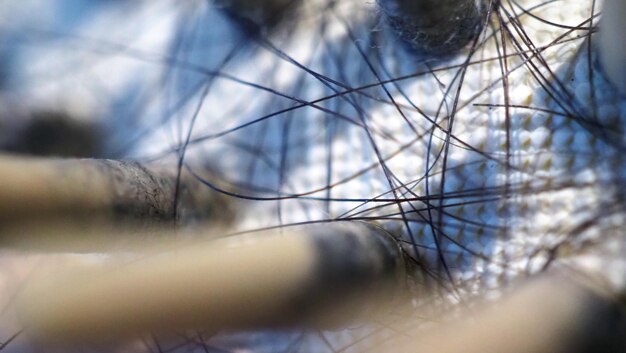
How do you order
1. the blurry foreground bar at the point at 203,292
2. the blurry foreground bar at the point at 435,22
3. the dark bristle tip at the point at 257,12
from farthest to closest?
1. the dark bristle tip at the point at 257,12
2. the blurry foreground bar at the point at 435,22
3. the blurry foreground bar at the point at 203,292

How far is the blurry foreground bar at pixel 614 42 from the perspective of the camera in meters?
0.33

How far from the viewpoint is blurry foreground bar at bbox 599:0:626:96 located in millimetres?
332

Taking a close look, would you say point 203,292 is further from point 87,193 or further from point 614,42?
point 614,42

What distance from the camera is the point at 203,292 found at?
0.25m

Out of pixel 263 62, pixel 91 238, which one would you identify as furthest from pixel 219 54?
pixel 91 238

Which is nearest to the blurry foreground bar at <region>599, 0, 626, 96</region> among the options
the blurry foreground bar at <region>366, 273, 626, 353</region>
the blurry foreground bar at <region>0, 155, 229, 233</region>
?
the blurry foreground bar at <region>366, 273, 626, 353</region>

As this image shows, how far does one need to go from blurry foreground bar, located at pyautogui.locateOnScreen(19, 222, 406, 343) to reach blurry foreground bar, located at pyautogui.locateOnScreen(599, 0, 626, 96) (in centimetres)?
19

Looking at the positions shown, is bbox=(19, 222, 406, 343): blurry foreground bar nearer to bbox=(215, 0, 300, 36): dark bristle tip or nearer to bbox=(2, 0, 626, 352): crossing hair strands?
bbox=(2, 0, 626, 352): crossing hair strands

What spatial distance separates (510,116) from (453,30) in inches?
2.5

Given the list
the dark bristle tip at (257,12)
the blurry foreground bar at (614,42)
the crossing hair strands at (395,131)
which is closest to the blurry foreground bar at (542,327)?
the crossing hair strands at (395,131)

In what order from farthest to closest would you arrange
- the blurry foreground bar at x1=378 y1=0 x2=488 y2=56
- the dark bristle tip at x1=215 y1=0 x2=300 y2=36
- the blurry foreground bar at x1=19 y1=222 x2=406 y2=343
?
the dark bristle tip at x1=215 y1=0 x2=300 y2=36 < the blurry foreground bar at x1=378 y1=0 x2=488 y2=56 < the blurry foreground bar at x1=19 y1=222 x2=406 y2=343

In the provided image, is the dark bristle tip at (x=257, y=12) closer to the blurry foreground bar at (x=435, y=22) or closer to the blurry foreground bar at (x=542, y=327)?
the blurry foreground bar at (x=435, y=22)

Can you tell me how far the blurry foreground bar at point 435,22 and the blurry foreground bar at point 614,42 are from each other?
0.08 metres

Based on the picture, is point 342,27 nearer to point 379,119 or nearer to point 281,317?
point 379,119
